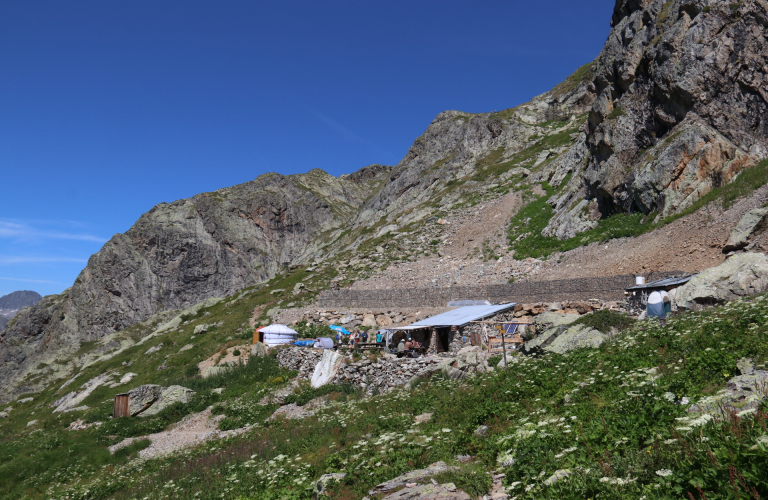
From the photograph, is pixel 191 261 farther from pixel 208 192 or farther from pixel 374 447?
pixel 374 447

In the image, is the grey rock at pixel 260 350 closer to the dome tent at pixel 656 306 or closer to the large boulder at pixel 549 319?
the large boulder at pixel 549 319

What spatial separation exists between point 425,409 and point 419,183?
271ft

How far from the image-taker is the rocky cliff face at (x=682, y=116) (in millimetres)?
28547

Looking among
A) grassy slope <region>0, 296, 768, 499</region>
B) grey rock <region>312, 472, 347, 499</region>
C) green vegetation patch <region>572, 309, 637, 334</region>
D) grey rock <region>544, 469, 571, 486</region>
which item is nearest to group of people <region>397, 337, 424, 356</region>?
grassy slope <region>0, 296, 768, 499</region>

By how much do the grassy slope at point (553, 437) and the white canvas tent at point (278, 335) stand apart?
14735mm

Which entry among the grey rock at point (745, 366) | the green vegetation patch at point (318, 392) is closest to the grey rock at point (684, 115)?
the green vegetation patch at point (318, 392)

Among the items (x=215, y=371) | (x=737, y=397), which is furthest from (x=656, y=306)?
(x=215, y=371)

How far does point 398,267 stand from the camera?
4394cm

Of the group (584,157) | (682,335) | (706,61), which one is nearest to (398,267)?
(584,157)

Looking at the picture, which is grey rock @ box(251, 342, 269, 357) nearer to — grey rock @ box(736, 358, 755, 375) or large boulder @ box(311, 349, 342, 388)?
large boulder @ box(311, 349, 342, 388)

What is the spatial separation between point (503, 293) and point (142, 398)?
23488mm

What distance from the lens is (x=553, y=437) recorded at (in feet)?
19.1

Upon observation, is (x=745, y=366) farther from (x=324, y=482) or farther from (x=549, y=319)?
(x=549, y=319)

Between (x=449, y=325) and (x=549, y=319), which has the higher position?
(x=449, y=325)
